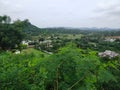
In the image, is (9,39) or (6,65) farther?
(9,39)

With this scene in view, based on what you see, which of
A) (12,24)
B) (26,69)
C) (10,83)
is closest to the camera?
(10,83)

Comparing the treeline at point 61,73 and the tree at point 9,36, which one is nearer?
the treeline at point 61,73

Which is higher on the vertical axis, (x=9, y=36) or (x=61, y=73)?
(x=61, y=73)

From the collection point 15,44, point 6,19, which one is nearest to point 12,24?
point 6,19

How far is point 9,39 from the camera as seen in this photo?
29594mm

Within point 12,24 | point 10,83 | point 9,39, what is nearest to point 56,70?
point 10,83

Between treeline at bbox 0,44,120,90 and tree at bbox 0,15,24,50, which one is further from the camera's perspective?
tree at bbox 0,15,24,50

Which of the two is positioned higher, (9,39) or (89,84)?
(89,84)

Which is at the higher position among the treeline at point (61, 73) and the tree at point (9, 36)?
the treeline at point (61, 73)

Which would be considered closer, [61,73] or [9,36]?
[61,73]

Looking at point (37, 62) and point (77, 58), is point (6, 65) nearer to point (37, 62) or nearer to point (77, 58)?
point (37, 62)

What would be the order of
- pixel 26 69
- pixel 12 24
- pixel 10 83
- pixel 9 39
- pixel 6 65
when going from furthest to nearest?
pixel 12 24
pixel 9 39
pixel 6 65
pixel 26 69
pixel 10 83

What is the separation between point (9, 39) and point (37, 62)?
87.2 feet

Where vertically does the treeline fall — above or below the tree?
above
